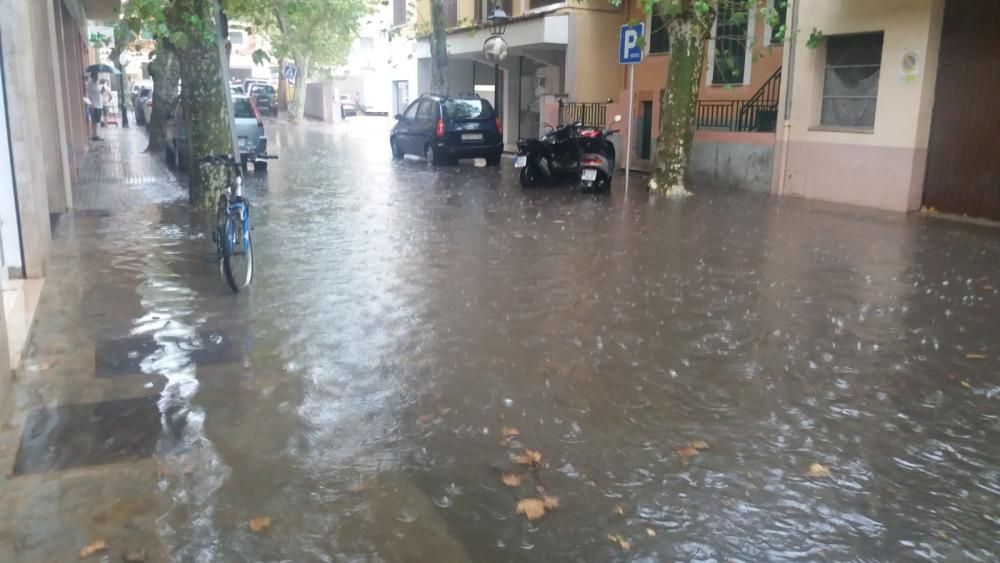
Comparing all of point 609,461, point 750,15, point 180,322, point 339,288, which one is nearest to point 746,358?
point 609,461

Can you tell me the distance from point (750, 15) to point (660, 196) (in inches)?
210

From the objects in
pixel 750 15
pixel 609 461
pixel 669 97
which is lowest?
→ pixel 609 461

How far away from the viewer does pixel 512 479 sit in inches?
160

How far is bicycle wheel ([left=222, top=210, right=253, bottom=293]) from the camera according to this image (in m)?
7.25

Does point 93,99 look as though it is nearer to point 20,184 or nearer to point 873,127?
point 20,184

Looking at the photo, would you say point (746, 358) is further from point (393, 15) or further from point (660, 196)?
point (393, 15)

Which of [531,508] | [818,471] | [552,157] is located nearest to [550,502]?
[531,508]

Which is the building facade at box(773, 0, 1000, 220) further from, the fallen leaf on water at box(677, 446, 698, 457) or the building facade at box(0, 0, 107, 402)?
the building facade at box(0, 0, 107, 402)

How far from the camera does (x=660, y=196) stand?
1466 cm

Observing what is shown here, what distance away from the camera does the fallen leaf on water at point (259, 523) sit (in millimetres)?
3568

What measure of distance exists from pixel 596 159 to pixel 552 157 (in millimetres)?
1333

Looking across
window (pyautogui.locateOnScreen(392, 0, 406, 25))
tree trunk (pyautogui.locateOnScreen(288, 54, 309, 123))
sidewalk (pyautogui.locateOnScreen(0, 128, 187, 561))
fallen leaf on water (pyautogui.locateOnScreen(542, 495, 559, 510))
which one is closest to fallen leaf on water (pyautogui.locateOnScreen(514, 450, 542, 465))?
fallen leaf on water (pyautogui.locateOnScreen(542, 495, 559, 510))

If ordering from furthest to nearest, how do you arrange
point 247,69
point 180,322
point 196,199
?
point 247,69
point 196,199
point 180,322

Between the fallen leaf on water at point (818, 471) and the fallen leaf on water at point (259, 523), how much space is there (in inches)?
100
